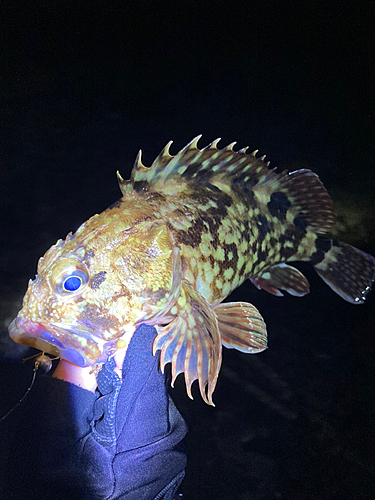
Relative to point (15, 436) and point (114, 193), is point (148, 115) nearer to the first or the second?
point (114, 193)

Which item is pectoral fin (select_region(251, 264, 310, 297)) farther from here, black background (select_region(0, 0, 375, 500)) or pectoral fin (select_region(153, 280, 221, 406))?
pectoral fin (select_region(153, 280, 221, 406))

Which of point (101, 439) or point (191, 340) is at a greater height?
point (191, 340)

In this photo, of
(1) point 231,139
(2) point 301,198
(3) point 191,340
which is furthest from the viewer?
(1) point 231,139

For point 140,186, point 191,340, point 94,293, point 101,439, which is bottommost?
point 101,439

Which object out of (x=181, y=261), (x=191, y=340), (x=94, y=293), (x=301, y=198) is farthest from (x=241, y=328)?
(x=301, y=198)

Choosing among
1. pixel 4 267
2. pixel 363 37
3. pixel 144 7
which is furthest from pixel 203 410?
pixel 363 37

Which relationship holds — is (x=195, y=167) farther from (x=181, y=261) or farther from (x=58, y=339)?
(x=58, y=339)
